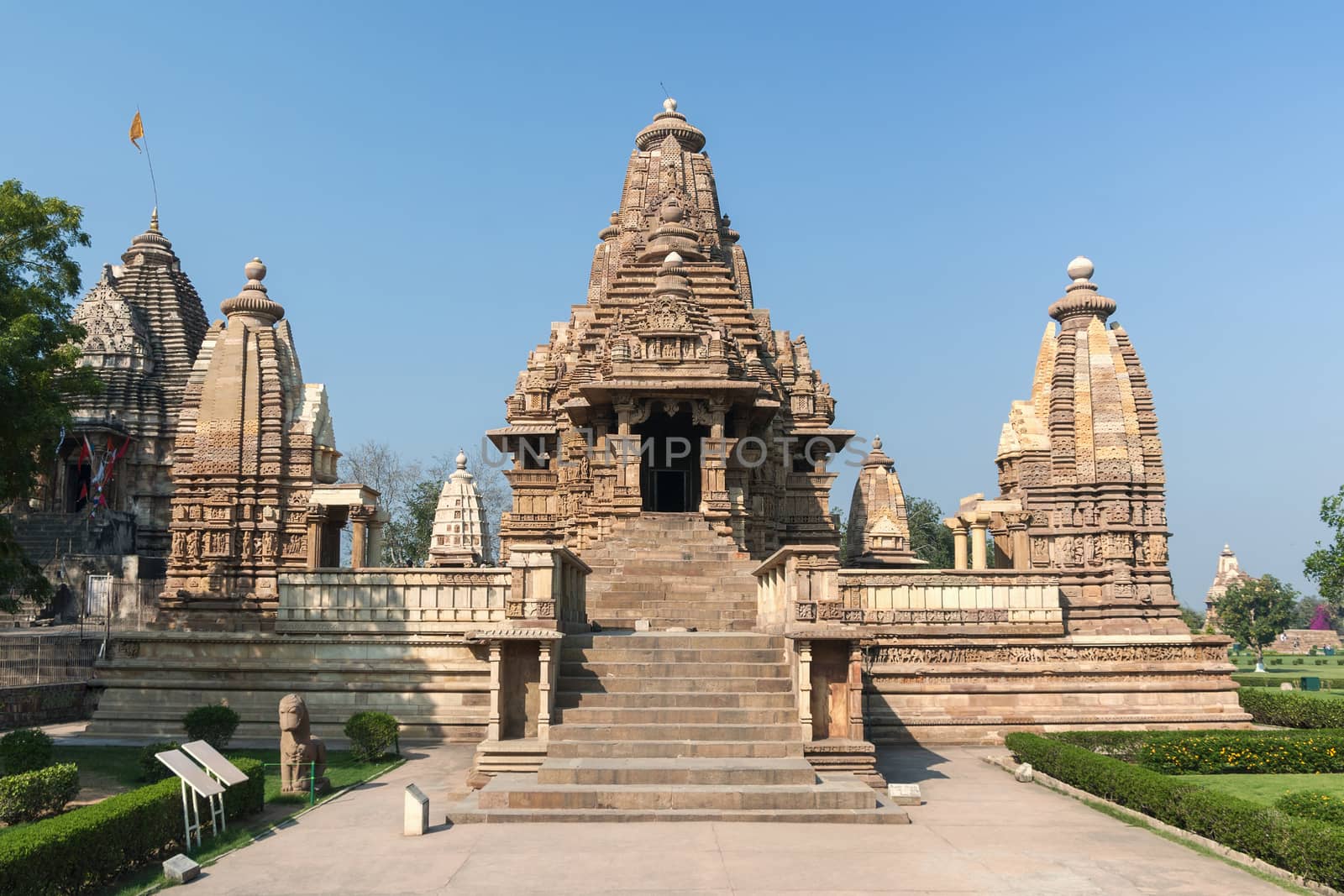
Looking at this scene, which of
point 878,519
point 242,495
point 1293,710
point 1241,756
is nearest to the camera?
point 1241,756

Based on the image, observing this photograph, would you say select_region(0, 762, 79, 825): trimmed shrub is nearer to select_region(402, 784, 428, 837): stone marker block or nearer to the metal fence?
select_region(402, 784, 428, 837): stone marker block

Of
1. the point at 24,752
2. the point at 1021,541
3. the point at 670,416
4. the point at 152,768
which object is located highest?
the point at 670,416

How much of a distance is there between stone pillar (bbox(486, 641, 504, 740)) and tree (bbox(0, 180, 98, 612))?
660 centimetres

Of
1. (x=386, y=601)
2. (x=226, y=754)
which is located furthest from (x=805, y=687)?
(x=386, y=601)

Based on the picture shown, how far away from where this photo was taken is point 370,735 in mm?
15422

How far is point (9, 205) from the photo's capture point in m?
15.0

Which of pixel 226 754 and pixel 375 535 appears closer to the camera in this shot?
pixel 226 754

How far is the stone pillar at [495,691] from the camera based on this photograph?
43.0 ft

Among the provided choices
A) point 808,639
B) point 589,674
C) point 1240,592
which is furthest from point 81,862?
point 1240,592

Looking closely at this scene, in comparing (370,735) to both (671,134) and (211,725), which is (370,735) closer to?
(211,725)

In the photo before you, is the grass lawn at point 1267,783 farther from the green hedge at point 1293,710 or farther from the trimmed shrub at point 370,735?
the trimmed shrub at point 370,735

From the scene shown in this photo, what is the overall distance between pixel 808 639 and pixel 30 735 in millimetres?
9567

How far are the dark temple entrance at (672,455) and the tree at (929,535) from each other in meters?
50.7

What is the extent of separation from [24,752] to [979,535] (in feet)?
71.4
